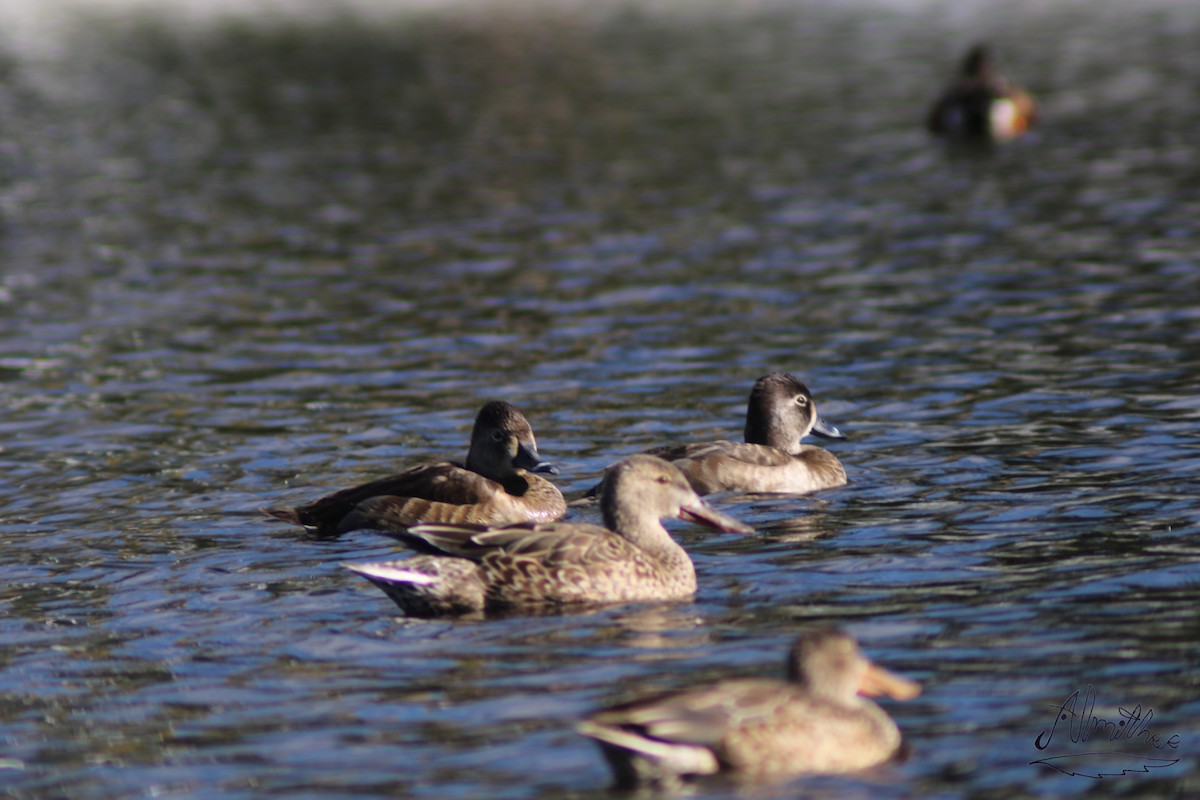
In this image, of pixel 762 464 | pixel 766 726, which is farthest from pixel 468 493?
pixel 766 726

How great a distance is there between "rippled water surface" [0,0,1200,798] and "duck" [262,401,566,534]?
222 mm

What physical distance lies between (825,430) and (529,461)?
105 inches

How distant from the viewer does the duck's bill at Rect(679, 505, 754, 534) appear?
1084cm

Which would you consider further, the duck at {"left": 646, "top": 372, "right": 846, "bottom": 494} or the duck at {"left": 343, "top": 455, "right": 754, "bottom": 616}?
the duck at {"left": 646, "top": 372, "right": 846, "bottom": 494}

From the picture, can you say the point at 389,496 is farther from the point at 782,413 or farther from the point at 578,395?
the point at 578,395

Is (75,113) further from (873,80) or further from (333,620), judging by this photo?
(333,620)

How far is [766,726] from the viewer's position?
748 cm

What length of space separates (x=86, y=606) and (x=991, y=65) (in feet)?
88.9

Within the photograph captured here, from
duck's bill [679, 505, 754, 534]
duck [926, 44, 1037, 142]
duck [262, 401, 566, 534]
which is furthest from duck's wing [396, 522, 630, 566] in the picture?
duck [926, 44, 1037, 142]

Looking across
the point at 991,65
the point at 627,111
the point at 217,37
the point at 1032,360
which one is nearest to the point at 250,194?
the point at 627,111

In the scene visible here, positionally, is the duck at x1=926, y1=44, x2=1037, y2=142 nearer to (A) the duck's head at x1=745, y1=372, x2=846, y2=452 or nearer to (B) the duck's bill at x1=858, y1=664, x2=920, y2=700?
(A) the duck's head at x1=745, y1=372, x2=846, y2=452

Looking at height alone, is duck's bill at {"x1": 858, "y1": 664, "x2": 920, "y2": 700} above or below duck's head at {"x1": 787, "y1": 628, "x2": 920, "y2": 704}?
below

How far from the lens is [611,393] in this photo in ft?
54.0

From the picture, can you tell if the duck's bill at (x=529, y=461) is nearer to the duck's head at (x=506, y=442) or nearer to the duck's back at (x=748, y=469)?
the duck's head at (x=506, y=442)
